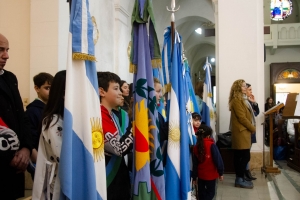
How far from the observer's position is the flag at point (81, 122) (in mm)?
1850

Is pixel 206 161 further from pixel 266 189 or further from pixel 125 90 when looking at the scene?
pixel 266 189

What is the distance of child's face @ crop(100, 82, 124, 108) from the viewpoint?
2.36m

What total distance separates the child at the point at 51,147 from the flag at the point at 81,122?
0.29 ft

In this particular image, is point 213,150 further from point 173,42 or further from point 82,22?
point 82,22

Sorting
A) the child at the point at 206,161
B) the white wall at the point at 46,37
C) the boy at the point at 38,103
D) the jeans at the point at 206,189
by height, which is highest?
the white wall at the point at 46,37

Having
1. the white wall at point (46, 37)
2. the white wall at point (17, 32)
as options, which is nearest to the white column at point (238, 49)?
the white wall at point (46, 37)

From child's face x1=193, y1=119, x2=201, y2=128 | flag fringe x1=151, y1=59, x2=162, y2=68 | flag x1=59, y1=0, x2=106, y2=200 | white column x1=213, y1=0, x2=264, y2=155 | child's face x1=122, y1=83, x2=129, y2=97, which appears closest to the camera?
flag x1=59, y1=0, x2=106, y2=200

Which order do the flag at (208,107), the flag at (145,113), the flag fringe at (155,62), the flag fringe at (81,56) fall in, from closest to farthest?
the flag fringe at (81,56)
the flag at (145,113)
the flag fringe at (155,62)
the flag at (208,107)

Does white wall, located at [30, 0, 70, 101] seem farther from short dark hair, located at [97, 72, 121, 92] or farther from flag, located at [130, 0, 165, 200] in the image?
short dark hair, located at [97, 72, 121, 92]

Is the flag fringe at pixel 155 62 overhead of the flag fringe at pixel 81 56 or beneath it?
overhead

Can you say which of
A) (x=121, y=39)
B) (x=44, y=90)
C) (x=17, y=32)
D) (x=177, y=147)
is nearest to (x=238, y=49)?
(x=121, y=39)

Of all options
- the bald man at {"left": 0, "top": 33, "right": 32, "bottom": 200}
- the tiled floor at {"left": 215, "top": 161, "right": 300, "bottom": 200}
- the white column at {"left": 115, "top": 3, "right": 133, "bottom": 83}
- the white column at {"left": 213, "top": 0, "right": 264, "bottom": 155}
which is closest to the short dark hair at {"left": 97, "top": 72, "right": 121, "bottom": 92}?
the bald man at {"left": 0, "top": 33, "right": 32, "bottom": 200}

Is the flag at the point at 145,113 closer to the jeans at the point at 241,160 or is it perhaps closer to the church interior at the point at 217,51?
the church interior at the point at 217,51

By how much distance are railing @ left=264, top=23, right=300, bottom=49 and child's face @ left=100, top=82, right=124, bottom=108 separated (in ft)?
49.0
